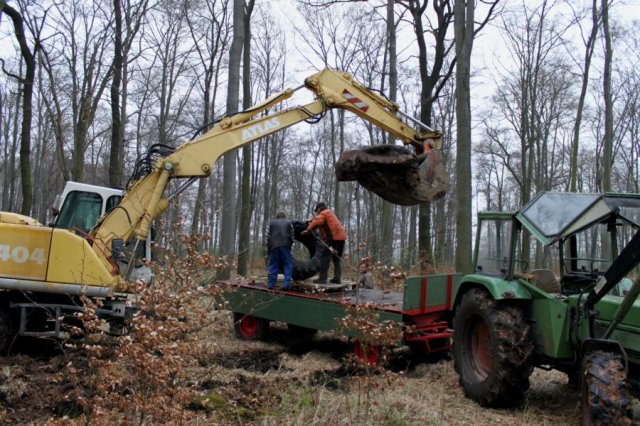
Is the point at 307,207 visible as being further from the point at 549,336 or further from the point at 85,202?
the point at 549,336

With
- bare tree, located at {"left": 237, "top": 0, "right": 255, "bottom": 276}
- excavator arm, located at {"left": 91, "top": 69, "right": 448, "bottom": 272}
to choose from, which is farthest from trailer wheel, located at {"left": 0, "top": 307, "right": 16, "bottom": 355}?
bare tree, located at {"left": 237, "top": 0, "right": 255, "bottom": 276}

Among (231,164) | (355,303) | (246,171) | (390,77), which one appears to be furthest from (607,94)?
(355,303)

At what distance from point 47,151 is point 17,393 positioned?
36.7 metres

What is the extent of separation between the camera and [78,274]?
7816 mm

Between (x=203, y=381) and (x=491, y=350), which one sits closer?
(x=491, y=350)

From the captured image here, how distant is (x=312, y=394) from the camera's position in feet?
17.9

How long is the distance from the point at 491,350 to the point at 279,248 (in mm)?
4497

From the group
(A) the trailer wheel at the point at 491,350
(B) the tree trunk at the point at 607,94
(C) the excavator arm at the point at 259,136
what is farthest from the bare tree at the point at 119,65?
(B) the tree trunk at the point at 607,94

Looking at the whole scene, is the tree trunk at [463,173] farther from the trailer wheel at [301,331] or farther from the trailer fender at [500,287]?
the trailer fender at [500,287]

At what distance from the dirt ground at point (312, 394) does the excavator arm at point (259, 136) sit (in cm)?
213

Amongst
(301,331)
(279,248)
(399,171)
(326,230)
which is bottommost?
(301,331)

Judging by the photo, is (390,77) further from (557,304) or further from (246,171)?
(557,304)

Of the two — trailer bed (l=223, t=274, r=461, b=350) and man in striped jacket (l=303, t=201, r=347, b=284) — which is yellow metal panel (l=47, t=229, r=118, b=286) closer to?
trailer bed (l=223, t=274, r=461, b=350)

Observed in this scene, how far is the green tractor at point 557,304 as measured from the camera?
175 inches
